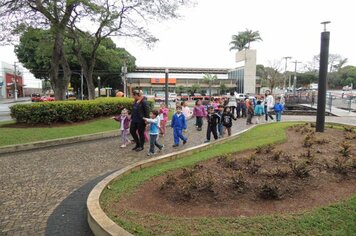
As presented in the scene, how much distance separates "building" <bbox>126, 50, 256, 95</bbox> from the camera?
62.7m

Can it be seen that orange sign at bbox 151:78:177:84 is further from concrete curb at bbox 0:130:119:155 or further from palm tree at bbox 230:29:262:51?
concrete curb at bbox 0:130:119:155

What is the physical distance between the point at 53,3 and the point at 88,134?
680 cm

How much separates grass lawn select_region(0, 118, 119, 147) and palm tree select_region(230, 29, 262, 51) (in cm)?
5696

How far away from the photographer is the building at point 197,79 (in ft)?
206

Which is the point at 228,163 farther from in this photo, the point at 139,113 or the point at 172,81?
the point at 172,81

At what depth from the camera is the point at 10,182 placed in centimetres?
612

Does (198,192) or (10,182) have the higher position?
(198,192)

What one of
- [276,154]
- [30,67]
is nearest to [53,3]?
[276,154]

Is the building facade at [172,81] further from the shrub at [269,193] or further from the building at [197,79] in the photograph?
the shrub at [269,193]

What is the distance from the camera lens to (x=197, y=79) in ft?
241

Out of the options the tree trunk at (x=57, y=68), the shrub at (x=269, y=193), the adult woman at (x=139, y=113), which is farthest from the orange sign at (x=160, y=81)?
the shrub at (x=269, y=193)

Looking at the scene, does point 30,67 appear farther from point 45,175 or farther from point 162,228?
point 162,228

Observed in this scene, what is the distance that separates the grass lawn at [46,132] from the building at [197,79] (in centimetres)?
4781

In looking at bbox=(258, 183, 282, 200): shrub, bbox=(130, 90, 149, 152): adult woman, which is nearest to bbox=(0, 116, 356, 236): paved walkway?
bbox=(130, 90, 149, 152): adult woman
